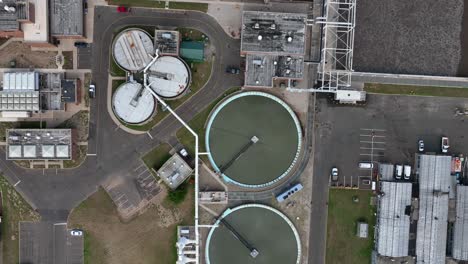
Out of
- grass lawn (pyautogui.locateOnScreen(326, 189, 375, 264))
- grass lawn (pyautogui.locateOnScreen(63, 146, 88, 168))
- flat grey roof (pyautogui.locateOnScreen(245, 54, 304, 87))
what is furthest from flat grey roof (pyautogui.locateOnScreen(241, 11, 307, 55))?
grass lawn (pyautogui.locateOnScreen(63, 146, 88, 168))

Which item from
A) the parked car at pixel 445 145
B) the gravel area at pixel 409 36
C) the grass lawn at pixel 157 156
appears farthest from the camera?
Result: the gravel area at pixel 409 36

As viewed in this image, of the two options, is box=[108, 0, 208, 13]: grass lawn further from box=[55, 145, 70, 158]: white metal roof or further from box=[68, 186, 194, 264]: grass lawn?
box=[68, 186, 194, 264]: grass lawn

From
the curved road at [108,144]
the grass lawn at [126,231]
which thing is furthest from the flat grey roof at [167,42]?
the grass lawn at [126,231]

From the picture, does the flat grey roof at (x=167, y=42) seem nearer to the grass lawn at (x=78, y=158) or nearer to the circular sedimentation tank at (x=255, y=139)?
the circular sedimentation tank at (x=255, y=139)

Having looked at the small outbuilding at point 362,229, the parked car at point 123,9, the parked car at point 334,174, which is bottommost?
the small outbuilding at point 362,229

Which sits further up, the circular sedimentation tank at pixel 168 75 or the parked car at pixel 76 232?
the circular sedimentation tank at pixel 168 75

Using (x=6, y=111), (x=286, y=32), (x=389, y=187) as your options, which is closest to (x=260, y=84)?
(x=286, y=32)

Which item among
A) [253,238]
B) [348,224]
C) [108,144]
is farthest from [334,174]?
[108,144]

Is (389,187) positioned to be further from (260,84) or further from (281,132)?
(260,84)
